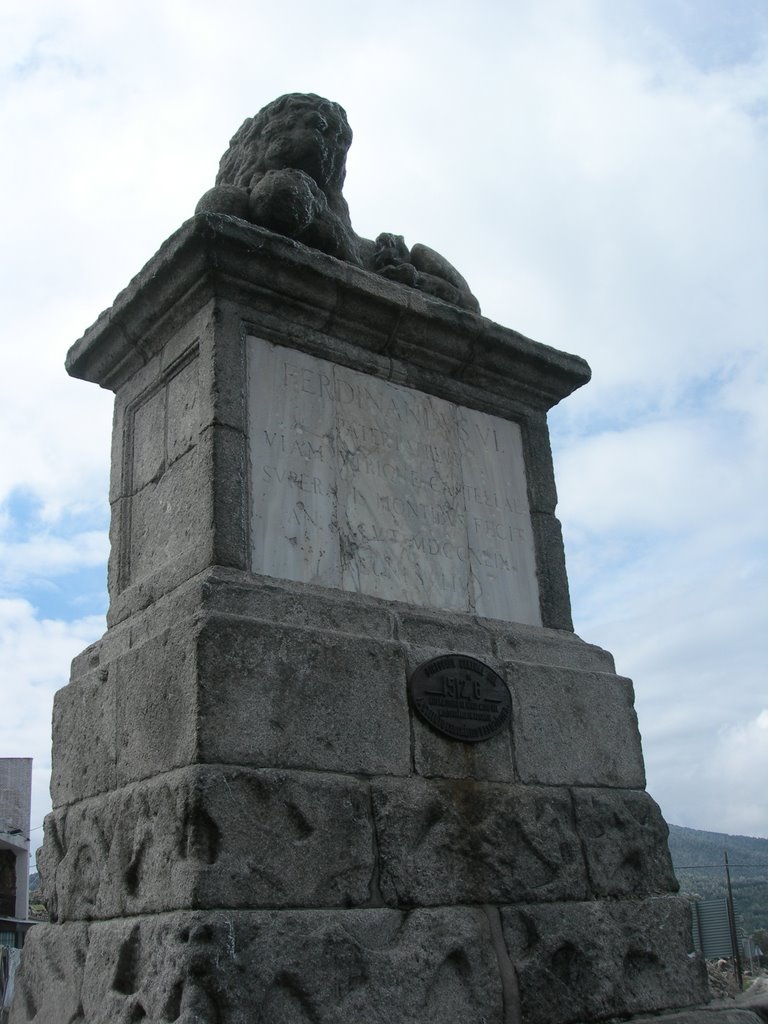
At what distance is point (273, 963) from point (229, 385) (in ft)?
5.39

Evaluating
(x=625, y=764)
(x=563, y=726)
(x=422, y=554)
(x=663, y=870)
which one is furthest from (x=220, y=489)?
(x=663, y=870)

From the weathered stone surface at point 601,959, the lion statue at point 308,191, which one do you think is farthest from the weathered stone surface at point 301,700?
the lion statue at point 308,191

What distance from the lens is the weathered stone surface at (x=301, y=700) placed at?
2631 millimetres

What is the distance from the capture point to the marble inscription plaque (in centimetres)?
315

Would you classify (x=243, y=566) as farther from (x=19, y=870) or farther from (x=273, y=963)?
(x=19, y=870)

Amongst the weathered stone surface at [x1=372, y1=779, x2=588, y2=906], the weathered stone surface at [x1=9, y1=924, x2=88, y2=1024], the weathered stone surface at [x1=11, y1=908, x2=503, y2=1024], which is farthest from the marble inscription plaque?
the weathered stone surface at [x1=9, y1=924, x2=88, y2=1024]

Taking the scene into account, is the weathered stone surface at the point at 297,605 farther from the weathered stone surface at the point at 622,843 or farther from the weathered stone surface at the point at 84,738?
the weathered stone surface at the point at 622,843

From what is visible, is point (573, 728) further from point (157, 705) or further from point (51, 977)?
point (51, 977)

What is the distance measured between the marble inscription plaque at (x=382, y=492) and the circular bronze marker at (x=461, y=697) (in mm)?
283

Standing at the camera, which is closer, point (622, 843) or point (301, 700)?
point (301, 700)

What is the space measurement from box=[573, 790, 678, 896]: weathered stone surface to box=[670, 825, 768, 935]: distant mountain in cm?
1571

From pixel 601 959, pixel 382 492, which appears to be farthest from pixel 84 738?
pixel 601 959

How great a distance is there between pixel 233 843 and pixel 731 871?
20973 millimetres

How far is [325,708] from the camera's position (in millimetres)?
2816
